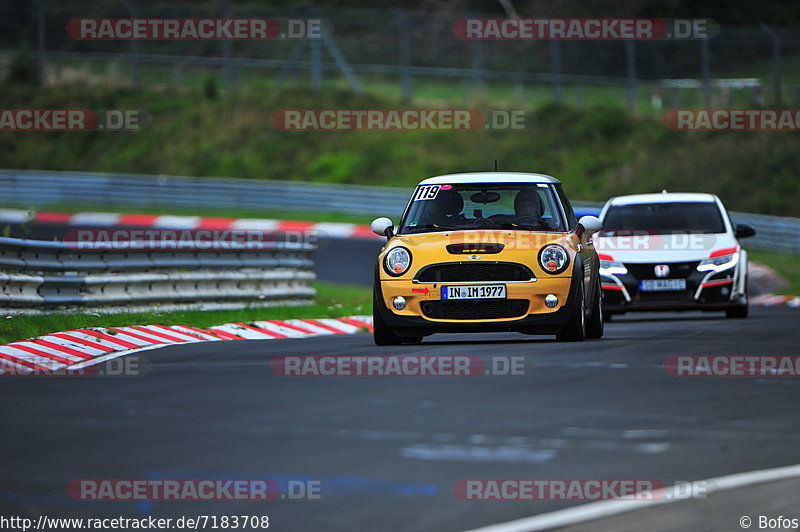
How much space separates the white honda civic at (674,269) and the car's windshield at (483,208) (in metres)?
3.86

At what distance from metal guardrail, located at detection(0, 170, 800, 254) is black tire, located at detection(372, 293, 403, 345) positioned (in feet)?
78.6

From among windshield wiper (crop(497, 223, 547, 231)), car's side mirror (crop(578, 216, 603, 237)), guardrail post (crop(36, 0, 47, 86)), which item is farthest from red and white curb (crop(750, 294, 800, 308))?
guardrail post (crop(36, 0, 47, 86))

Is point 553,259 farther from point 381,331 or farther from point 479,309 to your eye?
point 381,331

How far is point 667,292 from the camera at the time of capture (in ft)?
56.0

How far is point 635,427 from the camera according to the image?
7.75 meters

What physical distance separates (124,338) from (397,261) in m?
2.71

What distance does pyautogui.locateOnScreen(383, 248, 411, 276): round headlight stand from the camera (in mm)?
12602

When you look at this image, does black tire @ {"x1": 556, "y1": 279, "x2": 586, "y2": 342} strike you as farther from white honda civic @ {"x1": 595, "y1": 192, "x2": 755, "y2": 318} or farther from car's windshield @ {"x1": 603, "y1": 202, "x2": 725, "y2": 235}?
car's windshield @ {"x1": 603, "y1": 202, "x2": 725, "y2": 235}

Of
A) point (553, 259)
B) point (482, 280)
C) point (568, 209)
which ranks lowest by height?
point (482, 280)

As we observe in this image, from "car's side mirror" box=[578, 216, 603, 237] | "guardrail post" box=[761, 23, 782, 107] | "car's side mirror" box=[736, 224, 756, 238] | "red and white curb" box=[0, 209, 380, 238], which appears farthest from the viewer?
"guardrail post" box=[761, 23, 782, 107]

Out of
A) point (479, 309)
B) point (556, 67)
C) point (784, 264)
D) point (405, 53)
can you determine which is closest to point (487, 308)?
point (479, 309)

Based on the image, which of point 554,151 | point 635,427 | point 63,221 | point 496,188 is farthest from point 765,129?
point 635,427

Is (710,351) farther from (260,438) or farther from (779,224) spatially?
(779,224)

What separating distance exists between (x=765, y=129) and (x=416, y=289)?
29863 millimetres
